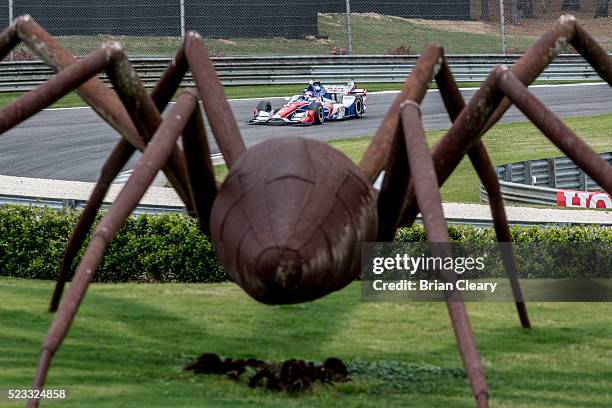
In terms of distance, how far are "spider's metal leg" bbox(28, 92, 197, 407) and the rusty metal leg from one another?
1.75 m

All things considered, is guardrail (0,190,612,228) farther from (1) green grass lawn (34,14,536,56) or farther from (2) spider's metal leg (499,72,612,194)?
(1) green grass lawn (34,14,536,56)

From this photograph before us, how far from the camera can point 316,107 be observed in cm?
3784

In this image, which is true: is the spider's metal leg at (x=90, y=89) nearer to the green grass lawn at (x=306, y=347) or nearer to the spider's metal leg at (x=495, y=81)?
the green grass lawn at (x=306, y=347)

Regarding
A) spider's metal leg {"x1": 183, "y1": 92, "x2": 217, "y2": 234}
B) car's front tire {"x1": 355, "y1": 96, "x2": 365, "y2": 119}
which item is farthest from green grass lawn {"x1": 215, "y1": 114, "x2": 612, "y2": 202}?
spider's metal leg {"x1": 183, "y1": 92, "x2": 217, "y2": 234}

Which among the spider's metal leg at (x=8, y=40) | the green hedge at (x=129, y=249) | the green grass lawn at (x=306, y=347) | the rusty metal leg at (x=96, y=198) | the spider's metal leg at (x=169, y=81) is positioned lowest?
the green hedge at (x=129, y=249)

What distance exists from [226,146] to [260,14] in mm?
29996

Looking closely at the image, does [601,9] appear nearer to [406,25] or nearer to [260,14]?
[406,25]

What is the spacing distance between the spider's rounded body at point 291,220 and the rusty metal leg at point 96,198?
2185mm

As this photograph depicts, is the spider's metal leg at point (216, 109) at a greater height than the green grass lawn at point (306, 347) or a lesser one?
greater

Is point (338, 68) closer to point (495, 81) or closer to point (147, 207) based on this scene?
point (147, 207)

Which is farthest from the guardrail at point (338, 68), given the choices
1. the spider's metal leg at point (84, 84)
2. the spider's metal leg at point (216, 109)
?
the spider's metal leg at point (216, 109)

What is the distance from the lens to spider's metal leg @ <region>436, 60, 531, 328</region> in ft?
33.6

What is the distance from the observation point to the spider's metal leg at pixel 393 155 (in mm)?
8969

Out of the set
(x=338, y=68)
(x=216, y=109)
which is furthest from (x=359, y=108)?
(x=216, y=109)
